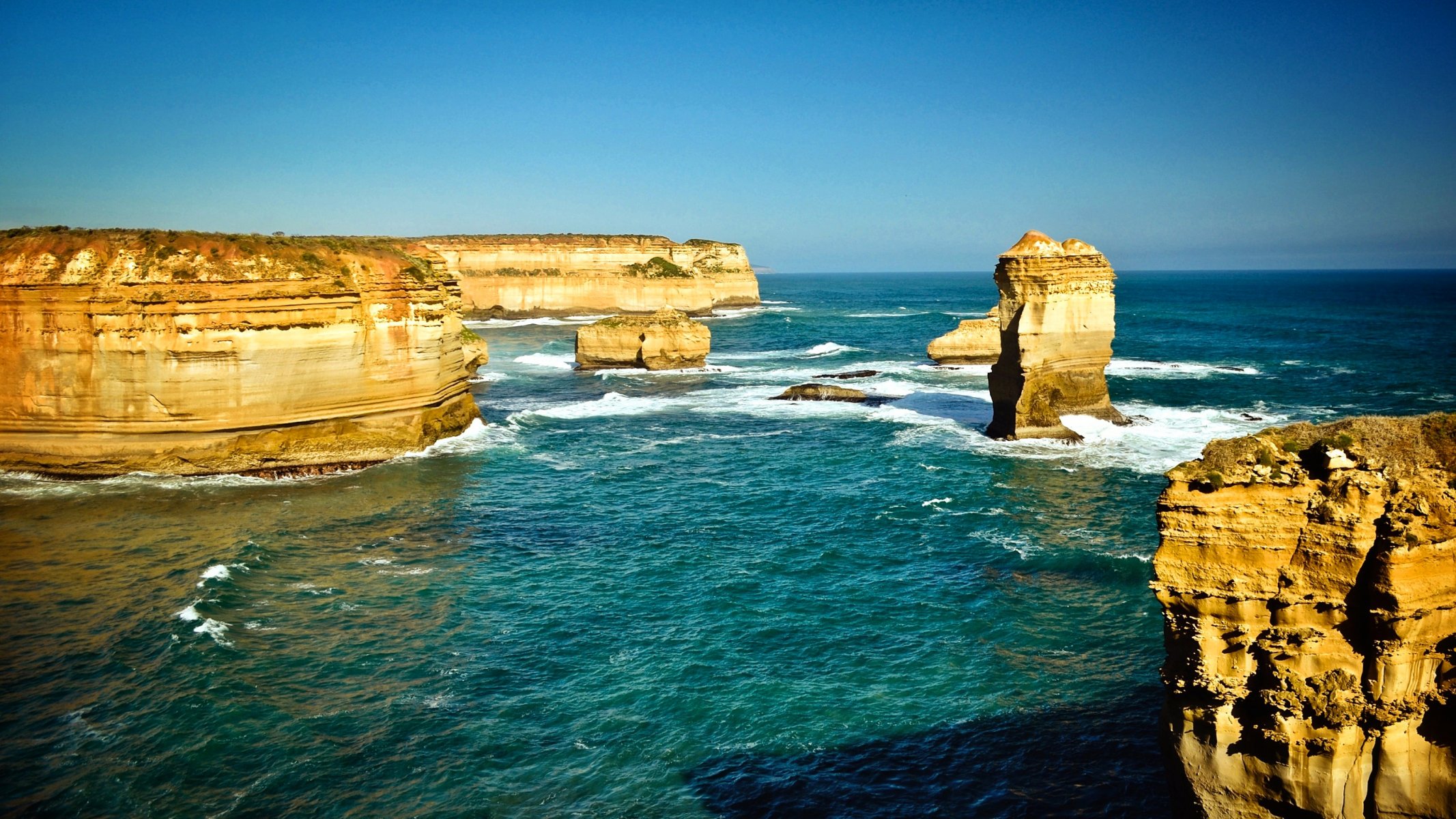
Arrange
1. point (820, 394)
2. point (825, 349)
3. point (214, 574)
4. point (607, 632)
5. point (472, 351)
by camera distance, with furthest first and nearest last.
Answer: point (825, 349)
point (472, 351)
point (820, 394)
point (214, 574)
point (607, 632)

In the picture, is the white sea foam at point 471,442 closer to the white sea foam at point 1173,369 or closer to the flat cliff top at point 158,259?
the flat cliff top at point 158,259

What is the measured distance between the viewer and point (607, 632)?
15805 mm

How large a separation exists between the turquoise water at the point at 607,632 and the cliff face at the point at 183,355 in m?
1.37

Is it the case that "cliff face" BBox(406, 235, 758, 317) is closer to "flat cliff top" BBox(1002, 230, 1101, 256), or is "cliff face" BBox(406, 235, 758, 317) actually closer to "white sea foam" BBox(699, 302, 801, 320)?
"white sea foam" BBox(699, 302, 801, 320)

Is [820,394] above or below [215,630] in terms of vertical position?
above

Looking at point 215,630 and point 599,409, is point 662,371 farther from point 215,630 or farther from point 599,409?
point 215,630

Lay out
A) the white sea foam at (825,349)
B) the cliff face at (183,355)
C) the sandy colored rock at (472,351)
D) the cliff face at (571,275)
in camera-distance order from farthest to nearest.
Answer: the cliff face at (571,275), the white sea foam at (825,349), the sandy colored rock at (472,351), the cliff face at (183,355)

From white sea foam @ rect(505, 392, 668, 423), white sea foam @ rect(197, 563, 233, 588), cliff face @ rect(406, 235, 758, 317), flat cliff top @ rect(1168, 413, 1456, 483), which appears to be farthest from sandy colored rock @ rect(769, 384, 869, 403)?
cliff face @ rect(406, 235, 758, 317)

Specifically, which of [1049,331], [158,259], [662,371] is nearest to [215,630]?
[158,259]

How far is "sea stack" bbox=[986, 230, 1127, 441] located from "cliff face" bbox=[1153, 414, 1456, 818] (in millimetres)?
21181

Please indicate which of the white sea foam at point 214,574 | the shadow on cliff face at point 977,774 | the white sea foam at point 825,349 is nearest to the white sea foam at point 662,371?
the white sea foam at point 825,349

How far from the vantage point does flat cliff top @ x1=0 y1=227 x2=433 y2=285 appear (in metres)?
25.9

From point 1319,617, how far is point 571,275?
302ft

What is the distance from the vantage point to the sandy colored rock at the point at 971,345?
166 ft
